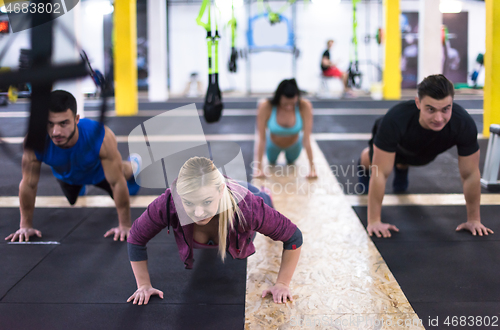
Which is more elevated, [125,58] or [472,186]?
[125,58]

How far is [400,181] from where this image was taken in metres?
3.35

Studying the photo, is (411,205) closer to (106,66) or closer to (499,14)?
(499,14)

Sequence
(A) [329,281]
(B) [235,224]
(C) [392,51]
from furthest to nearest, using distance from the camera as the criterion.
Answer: (C) [392,51]
(A) [329,281]
(B) [235,224]

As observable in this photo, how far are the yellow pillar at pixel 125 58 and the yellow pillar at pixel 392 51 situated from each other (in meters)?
5.48

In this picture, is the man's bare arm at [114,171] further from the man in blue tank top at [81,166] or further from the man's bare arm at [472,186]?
the man's bare arm at [472,186]

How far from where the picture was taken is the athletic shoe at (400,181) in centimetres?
333

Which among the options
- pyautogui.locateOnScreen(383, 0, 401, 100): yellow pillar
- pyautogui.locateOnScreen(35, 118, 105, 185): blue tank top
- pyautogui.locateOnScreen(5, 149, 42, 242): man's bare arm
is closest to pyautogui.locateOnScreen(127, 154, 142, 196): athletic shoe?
pyautogui.locateOnScreen(35, 118, 105, 185): blue tank top

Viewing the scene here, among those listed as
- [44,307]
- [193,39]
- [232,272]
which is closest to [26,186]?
[44,307]

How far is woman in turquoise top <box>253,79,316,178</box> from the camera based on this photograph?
12.4 ft

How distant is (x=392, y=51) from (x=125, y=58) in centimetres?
600

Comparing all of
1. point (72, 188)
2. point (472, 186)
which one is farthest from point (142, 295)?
point (472, 186)

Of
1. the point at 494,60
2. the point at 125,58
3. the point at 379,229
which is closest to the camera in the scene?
the point at 379,229

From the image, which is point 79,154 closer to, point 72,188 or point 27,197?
point 27,197

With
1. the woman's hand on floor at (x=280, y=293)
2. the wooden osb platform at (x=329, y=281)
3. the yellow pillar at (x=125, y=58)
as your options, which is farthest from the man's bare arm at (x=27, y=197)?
the yellow pillar at (x=125, y=58)
